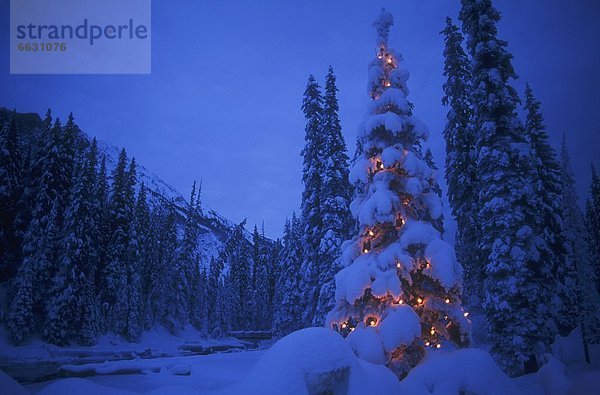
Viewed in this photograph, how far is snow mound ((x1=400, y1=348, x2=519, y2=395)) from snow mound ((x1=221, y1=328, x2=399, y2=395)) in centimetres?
196

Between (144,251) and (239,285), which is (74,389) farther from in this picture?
(239,285)

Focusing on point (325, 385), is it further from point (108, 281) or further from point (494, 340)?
point (108, 281)

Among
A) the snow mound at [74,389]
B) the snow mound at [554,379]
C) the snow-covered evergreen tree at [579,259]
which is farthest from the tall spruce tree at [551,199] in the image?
the snow mound at [74,389]

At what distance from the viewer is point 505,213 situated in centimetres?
1503

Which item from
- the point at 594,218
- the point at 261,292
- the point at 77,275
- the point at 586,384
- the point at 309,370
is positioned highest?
the point at 594,218

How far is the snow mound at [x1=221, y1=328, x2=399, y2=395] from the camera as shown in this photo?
5.23 meters

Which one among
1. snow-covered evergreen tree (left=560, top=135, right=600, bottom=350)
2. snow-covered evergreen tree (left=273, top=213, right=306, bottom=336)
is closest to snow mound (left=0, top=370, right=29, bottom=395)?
snow-covered evergreen tree (left=273, top=213, right=306, bottom=336)

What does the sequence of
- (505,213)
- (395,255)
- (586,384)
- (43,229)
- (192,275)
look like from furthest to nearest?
(192,275)
(43,229)
(505,213)
(395,255)
(586,384)

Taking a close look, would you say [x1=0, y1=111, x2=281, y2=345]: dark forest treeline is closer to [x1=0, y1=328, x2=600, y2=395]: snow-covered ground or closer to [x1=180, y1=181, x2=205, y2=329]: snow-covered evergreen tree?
[x1=180, y1=181, x2=205, y2=329]: snow-covered evergreen tree

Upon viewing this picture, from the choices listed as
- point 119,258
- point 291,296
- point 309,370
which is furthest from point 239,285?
point 309,370

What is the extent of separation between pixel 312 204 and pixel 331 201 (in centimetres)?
170

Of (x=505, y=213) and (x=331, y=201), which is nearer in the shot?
(x=505, y=213)

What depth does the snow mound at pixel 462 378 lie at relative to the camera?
766 centimetres

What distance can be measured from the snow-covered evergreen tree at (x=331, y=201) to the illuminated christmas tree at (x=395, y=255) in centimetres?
899
